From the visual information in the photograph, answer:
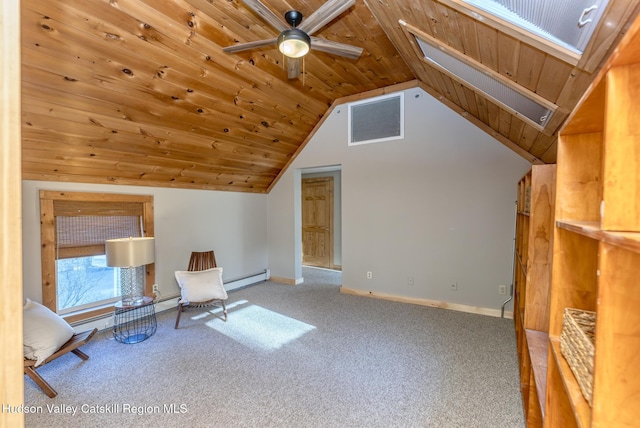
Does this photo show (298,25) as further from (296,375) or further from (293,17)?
(296,375)

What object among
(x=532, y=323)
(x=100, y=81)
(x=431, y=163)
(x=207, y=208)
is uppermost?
(x=100, y=81)

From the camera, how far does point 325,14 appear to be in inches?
69.8

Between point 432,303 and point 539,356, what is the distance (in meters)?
2.26

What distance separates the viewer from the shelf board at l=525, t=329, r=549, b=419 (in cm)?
130

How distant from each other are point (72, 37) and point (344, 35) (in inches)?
79.5

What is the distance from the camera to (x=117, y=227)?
11.0ft

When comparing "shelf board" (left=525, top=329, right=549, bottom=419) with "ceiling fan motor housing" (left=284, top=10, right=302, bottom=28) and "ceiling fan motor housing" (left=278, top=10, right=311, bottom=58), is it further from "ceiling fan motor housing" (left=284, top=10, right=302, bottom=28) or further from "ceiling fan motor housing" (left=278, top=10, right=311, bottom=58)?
"ceiling fan motor housing" (left=284, top=10, right=302, bottom=28)

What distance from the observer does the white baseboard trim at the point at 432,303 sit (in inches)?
135

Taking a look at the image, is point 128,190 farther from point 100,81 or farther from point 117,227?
point 100,81

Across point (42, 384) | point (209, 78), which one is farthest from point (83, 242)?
point (209, 78)

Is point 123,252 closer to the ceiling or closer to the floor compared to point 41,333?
closer to the ceiling

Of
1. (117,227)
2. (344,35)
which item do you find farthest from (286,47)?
(117,227)

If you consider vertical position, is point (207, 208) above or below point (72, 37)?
below

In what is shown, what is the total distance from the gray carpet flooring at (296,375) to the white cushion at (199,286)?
0.29 meters
